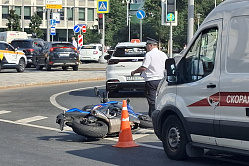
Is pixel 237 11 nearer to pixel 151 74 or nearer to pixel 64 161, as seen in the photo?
pixel 64 161

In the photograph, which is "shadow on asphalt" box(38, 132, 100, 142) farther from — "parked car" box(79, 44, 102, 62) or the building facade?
the building facade

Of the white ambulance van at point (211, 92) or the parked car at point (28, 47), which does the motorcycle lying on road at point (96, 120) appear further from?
the parked car at point (28, 47)

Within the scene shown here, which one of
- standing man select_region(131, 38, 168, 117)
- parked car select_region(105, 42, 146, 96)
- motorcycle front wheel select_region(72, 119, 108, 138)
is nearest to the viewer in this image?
motorcycle front wheel select_region(72, 119, 108, 138)

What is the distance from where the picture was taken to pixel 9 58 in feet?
120

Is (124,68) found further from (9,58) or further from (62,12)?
(62,12)

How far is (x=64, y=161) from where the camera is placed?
32.6 ft

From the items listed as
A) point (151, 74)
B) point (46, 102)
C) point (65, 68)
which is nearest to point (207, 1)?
point (65, 68)

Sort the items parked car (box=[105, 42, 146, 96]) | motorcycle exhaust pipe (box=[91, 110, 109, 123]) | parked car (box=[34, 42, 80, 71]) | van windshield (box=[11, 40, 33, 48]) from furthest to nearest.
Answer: van windshield (box=[11, 40, 33, 48]), parked car (box=[34, 42, 80, 71]), parked car (box=[105, 42, 146, 96]), motorcycle exhaust pipe (box=[91, 110, 109, 123])

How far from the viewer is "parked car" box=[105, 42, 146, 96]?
20312 mm

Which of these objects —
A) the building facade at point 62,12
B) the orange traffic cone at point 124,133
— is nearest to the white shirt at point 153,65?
the orange traffic cone at point 124,133

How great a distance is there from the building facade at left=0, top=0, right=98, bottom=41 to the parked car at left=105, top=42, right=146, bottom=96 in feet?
280

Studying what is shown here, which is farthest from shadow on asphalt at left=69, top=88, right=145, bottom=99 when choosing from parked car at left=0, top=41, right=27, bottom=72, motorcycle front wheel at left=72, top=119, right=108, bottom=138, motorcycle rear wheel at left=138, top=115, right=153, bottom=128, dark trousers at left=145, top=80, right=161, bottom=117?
parked car at left=0, top=41, right=27, bottom=72

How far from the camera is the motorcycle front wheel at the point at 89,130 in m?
11.8

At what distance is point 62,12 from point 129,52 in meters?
92.9
